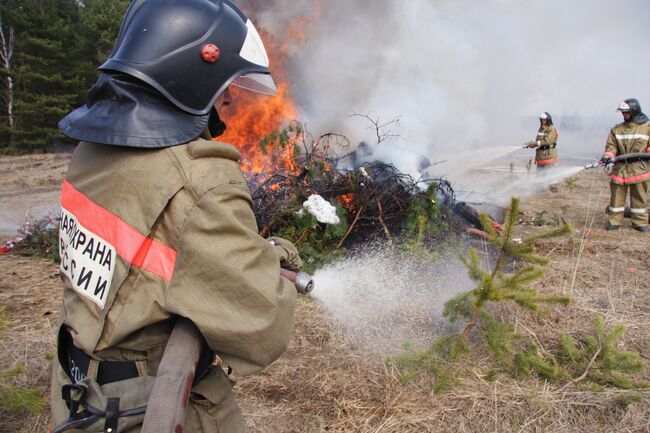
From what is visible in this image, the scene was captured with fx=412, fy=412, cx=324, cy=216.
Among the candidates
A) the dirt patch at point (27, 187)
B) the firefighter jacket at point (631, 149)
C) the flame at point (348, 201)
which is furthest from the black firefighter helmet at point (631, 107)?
the dirt patch at point (27, 187)

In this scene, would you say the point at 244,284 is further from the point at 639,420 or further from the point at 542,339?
the point at 542,339

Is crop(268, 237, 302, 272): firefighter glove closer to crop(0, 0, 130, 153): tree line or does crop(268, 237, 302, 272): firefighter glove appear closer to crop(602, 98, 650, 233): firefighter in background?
crop(602, 98, 650, 233): firefighter in background

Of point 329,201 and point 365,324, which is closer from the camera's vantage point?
point 365,324

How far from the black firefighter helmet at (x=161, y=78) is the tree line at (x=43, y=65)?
1716cm

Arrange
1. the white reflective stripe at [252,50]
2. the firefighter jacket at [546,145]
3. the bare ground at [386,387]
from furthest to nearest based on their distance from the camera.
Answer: the firefighter jacket at [546,145], the bare ground at [386,387], the white reflective stripe at [252,50]

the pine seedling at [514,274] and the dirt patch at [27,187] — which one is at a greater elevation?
the pine seedling at [514,274]

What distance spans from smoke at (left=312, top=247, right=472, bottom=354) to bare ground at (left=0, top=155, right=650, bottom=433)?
0.20m

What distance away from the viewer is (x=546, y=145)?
10.3 metres

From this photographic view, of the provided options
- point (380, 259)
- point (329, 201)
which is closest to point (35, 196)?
point (329, 201)

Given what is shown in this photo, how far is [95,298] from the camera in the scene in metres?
1.14

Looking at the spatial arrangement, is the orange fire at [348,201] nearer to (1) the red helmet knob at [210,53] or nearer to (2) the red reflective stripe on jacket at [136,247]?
(1) the red helmet knob at [210,53]

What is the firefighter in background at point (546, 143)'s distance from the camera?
10.3 m

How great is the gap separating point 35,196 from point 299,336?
8375 millimetres

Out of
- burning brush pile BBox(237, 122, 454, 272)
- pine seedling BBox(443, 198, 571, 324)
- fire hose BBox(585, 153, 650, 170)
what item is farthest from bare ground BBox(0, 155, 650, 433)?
fire hose BBox(585, 153, 650, 170)
